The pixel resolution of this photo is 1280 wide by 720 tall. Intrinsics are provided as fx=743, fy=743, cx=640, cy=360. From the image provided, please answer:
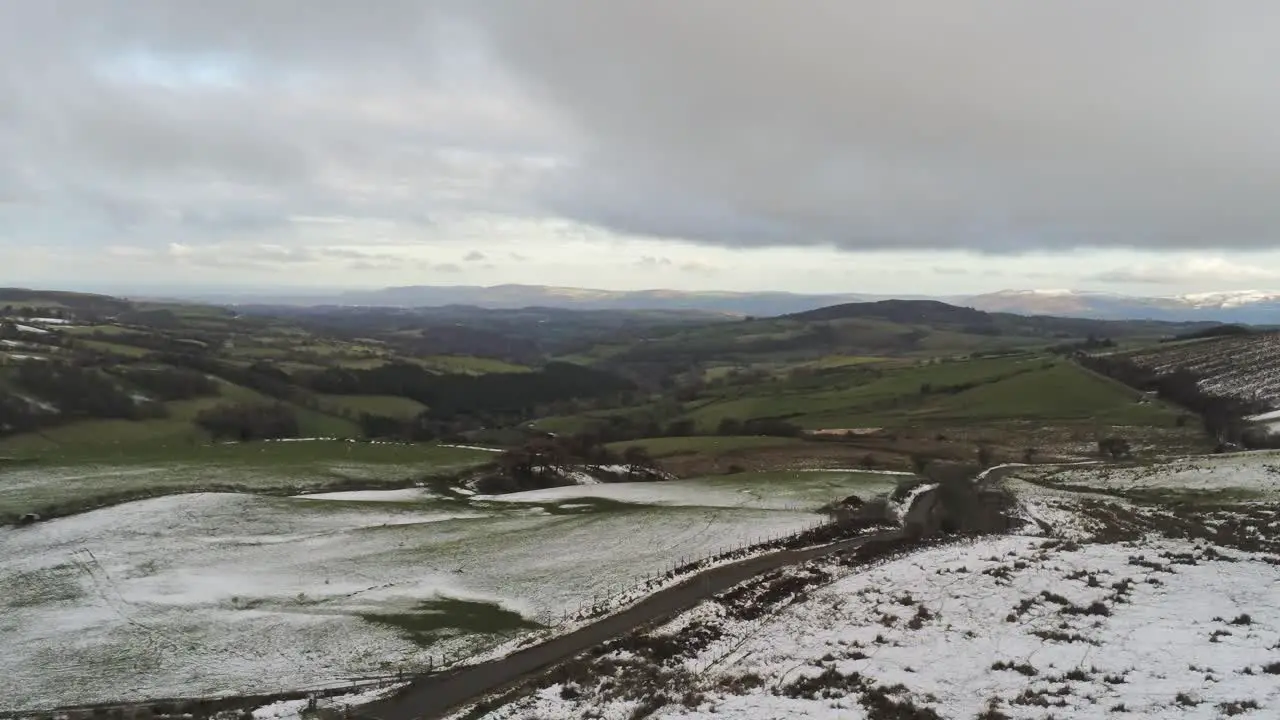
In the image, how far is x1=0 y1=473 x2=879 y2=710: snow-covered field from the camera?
26.6 metres

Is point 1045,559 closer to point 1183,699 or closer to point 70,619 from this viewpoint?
point 1183,699

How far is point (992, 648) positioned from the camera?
22.3 m

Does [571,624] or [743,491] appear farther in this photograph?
[743,491]

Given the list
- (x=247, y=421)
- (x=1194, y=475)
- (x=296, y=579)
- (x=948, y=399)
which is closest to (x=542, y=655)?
(x=296, y=579)

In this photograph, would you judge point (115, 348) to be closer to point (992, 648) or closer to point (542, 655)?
point (542, 655)

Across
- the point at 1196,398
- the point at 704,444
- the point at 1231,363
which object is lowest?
the point at 704,444

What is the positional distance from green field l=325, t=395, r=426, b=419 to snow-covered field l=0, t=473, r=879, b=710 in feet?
298

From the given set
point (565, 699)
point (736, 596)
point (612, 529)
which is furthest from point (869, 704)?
point (612, 529)

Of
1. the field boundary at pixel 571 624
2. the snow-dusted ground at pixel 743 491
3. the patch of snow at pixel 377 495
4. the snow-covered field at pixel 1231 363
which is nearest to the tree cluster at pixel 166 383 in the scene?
the patch of snow at pixel 377 495

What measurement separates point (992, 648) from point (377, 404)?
466ft

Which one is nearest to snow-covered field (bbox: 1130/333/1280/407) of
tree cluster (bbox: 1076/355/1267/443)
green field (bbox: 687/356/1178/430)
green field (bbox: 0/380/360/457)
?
tree cluster (bbox: 1076/355/1267/443)

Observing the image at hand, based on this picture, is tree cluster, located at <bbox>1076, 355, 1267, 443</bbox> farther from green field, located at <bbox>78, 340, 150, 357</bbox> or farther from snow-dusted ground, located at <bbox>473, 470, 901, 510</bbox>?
green field, located at <bbox>78, 340, 150, 357</bbox>

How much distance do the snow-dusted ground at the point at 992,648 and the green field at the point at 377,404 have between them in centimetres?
12454

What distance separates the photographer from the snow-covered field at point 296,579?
87.2 feet
